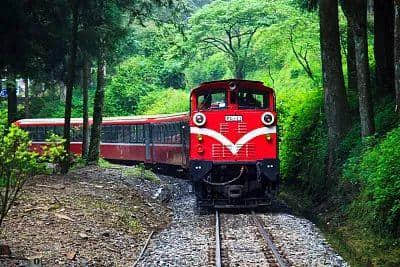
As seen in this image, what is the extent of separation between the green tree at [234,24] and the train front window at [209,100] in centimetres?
2019

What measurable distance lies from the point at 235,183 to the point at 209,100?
2173 mm

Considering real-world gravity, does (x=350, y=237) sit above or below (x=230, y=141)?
below

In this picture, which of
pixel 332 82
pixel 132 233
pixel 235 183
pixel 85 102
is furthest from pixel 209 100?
pixel 85 102

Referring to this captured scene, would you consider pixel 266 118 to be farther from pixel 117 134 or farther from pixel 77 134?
pixel 77 134

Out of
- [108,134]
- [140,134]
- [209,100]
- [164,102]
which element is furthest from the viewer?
[164,102]

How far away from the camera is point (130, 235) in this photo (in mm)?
11961

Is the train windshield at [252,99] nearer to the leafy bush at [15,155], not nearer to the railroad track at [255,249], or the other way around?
the railroad track at [255,249]

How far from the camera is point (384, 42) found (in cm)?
1620

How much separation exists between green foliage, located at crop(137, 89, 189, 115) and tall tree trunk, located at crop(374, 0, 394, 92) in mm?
25659

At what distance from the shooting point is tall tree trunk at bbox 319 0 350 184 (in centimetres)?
1531

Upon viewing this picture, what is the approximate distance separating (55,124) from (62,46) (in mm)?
14280

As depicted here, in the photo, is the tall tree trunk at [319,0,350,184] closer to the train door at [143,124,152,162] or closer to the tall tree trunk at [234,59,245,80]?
the train door at [143,124,152,162]

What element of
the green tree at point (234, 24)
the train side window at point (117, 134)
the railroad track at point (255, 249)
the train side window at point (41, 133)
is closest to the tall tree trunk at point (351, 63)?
the railroad track at point (255, 249)

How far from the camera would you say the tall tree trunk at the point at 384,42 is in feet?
52.5
